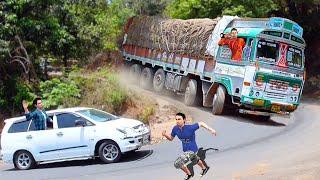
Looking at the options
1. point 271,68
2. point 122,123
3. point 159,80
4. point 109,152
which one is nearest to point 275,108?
point 271,68

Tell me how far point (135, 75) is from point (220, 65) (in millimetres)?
Result: 10085

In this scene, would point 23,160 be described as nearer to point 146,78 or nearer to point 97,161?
point 97,161

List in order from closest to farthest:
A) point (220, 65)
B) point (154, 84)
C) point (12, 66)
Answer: point (220, 65) → point (12, 66) → point (154, 84)

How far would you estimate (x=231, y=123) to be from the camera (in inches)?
792

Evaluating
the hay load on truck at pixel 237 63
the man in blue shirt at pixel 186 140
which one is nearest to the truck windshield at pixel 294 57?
the hay load on truck at pixel 237 63

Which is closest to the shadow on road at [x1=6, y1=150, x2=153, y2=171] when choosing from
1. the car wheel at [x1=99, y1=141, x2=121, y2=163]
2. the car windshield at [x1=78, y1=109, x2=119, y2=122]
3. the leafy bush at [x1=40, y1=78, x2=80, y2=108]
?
the car wheel at [x1=99, y1=141, x2=121, y2=163]

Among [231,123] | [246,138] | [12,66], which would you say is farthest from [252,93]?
[12,66]

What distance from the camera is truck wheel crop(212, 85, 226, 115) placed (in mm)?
21469

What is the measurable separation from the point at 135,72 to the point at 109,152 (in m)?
16.0

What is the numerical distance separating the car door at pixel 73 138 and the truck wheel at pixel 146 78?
13788mm

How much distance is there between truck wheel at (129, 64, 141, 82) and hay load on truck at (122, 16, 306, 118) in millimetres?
3504

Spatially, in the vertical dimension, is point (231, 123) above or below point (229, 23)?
below

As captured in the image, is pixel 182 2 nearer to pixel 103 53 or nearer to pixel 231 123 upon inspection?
pixel 103 53

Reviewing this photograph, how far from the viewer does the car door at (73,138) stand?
614 inches
